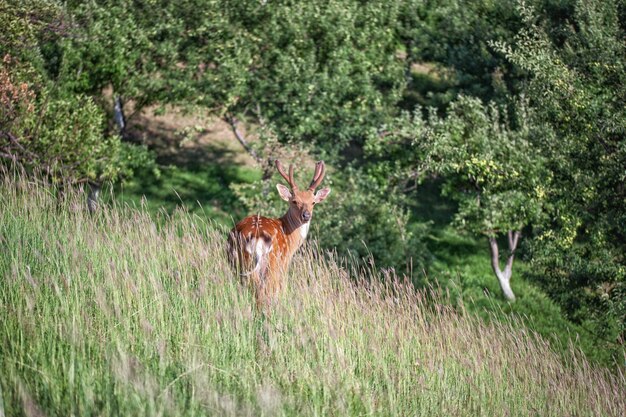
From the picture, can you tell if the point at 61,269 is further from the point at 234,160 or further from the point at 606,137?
the point at 234,160

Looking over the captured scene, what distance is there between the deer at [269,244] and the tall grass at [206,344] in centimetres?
21

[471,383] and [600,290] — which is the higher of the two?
[471,383]

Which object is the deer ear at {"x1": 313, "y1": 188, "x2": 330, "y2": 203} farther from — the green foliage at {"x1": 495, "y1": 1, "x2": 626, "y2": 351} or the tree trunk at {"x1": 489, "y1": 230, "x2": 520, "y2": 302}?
the tree trunk at {"x1": 489, "y1": 230, "x2": 520, "y2": 302}

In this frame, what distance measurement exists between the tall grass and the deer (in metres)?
0.21

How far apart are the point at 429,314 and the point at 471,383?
1.00 metres

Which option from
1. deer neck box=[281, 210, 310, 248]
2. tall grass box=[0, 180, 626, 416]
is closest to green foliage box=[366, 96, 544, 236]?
deer neck box=[281, 210, 310, 248]

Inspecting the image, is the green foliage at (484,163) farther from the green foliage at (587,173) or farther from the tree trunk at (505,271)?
the green foliage at (587,173)

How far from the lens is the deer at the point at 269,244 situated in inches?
315

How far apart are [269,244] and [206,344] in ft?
12.8

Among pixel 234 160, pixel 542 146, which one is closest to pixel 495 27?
pixel 234 160

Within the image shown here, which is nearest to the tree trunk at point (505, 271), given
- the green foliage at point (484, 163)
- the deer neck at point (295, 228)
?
the green foliage at point (484, 163)

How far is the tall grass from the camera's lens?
539 cm

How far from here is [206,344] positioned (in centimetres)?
634

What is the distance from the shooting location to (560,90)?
12547mm
